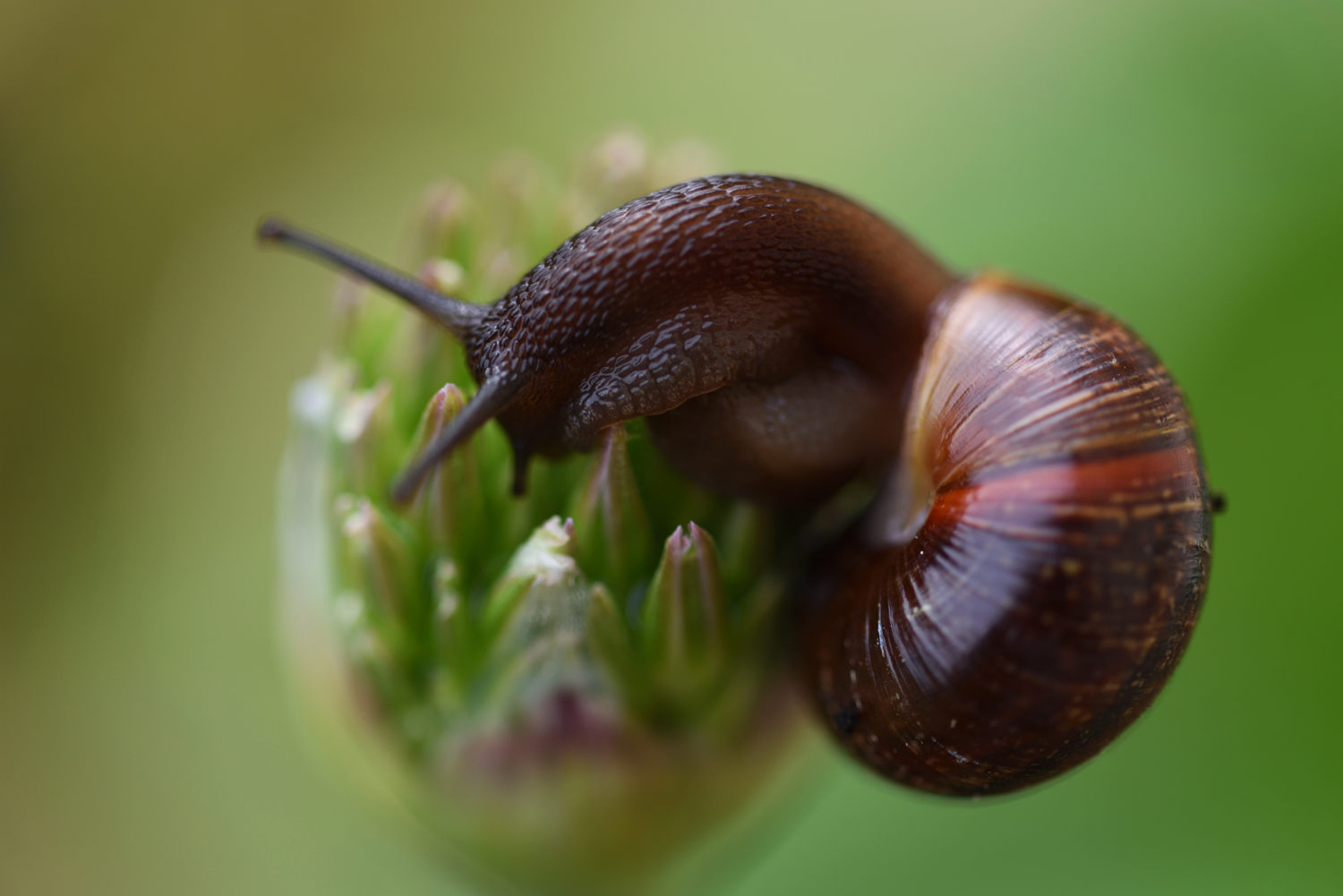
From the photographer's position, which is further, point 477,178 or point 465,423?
point 477,178

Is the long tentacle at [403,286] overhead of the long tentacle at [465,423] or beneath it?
overhead

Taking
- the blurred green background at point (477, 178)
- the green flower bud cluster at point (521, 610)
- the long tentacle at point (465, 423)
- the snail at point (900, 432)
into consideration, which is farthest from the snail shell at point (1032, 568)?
the blurred green background at point (477, 178)

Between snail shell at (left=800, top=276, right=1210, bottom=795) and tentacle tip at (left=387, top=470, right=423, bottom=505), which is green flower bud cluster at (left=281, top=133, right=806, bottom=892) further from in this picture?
snail shell at (left=800, top=276, right=1210, bottom=795)

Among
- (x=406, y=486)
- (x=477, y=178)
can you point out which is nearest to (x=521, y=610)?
(x=406, y=486)

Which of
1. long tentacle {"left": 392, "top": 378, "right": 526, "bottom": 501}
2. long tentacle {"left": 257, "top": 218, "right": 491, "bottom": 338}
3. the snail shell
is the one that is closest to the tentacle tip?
long tentacle {"left": 392, "top": 378, "right": 526, "bottom": 501}

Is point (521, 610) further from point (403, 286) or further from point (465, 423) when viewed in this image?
point (403, 286)

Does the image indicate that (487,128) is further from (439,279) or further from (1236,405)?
(1236,405)

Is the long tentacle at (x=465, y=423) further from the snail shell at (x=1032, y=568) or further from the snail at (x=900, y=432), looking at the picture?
the snail shell at (x=1032, y=568)

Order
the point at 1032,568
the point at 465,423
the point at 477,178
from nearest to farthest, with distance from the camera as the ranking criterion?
the point at 1032,568
the point at 465,423
the point at 477,178
